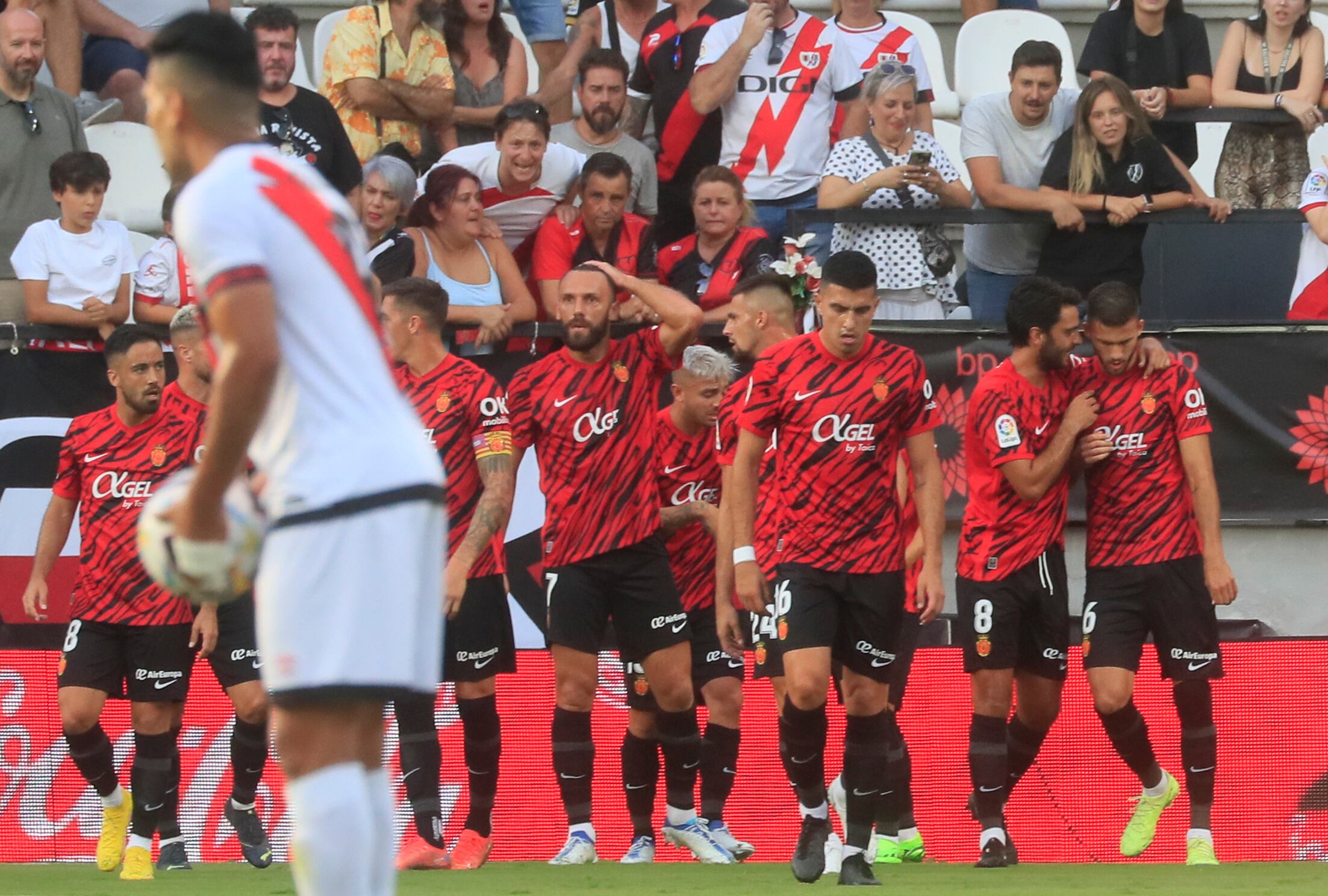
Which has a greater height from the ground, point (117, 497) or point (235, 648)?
point (117, 497)

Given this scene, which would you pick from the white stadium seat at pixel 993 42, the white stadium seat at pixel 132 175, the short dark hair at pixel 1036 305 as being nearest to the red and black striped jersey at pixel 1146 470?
the short dark hair at pixel 1036 305

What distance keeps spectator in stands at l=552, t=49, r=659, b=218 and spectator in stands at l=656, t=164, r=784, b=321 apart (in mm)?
585

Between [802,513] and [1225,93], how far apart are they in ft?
16.5

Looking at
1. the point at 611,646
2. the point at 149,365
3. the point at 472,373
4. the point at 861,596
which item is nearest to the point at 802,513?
the point at 861,596

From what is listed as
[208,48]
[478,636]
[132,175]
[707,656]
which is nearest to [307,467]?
[208,48]

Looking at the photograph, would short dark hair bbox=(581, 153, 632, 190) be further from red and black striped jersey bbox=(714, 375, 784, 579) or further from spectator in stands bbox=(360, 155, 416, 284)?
red and black striped jersey bbox=(714, 375, 784, 579)

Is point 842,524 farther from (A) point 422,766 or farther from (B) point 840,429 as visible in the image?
(A) point 422,766

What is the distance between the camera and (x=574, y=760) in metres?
8.36

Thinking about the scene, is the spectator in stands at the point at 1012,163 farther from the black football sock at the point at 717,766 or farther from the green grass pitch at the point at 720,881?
the green grass pitch at the point at 720,881

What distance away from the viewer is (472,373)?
845cm

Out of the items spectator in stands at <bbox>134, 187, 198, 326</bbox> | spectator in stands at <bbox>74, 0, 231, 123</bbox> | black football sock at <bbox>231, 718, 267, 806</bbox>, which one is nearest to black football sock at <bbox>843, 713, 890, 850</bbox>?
black football sock at <bbox>231, 718, 267, 806</bbox>

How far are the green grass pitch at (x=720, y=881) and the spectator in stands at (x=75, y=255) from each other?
300 centimetres

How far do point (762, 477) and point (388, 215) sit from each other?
106 inches

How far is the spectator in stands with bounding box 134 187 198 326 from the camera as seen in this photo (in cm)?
979
